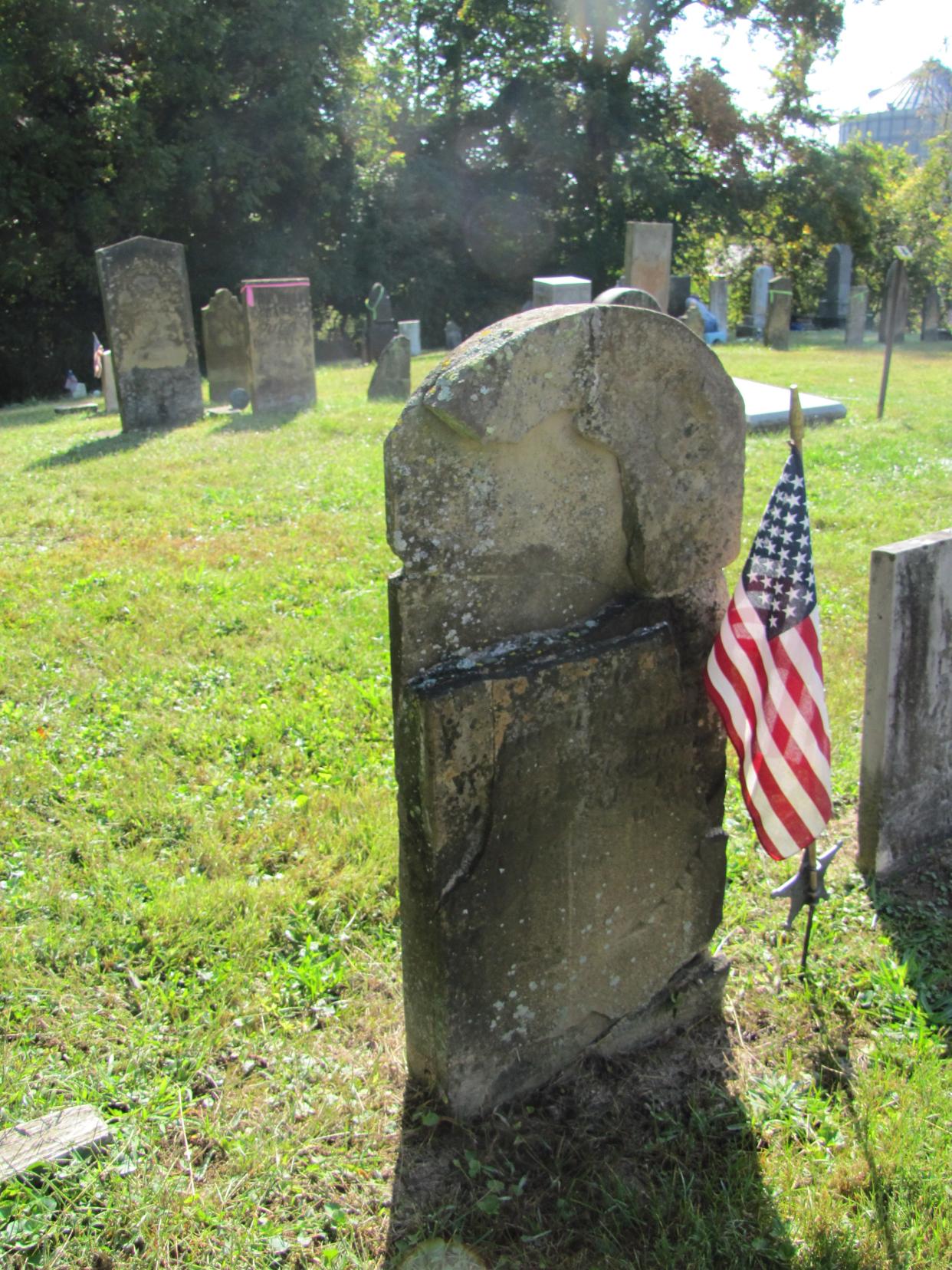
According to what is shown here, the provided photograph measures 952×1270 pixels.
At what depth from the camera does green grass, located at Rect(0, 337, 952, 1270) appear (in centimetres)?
232

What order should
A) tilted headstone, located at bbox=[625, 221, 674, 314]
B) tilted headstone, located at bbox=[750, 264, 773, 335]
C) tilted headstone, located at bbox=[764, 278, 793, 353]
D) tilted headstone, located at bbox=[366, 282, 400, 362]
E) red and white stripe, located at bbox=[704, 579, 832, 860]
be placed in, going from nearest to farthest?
1. red and white stripe, located at bbox=[704, 579, 832, 860]
2. tilted headstone, located at bbox=[625, 221, 674, 314]
3. tilted headstone, located at bbox=[366, 282, 400, 362]
4. tilted headstone, located at bbox=[764, 278, 793, 353]
5. tilted headstone, located at bbox=[750, 264, 773, 335]

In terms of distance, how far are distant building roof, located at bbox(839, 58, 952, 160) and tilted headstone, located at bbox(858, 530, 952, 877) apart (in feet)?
106

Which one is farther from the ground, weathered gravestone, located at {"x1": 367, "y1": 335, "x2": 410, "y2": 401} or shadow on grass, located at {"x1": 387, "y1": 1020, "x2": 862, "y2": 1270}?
weathered gravestone, located at {"x1": 367, "y1": 335, "x2": 410, "y2": 401}

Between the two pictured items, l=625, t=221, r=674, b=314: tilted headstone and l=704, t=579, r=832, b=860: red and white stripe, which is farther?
l=625, t=221, r=674, b=314: tilted headstone

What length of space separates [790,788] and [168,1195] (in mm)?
1838

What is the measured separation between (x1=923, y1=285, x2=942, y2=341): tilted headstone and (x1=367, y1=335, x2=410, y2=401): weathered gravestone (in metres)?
14.7

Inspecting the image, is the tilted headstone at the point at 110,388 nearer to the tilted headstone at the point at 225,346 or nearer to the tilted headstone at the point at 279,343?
the tilted headstone at the point at 225,346

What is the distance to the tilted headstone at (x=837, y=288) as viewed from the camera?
26.9 meters

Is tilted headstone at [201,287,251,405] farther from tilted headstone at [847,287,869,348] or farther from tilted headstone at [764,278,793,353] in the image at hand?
tilted headstone at [847,287,869,348]

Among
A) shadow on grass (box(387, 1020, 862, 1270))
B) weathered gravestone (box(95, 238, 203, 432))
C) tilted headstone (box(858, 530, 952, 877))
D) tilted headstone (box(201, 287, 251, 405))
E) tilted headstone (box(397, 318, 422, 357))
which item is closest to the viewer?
shadow on grass (box(387, 1020, 862, 1270))

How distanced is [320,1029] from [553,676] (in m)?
1.34

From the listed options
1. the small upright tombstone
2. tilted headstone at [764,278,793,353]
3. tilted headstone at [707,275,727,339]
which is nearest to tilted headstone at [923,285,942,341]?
the small upright tombstone

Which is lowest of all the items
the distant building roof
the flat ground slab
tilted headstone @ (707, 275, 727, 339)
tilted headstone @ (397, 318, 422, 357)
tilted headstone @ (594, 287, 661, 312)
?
the flat ground slab

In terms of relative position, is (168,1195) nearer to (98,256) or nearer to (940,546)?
(940,546)
